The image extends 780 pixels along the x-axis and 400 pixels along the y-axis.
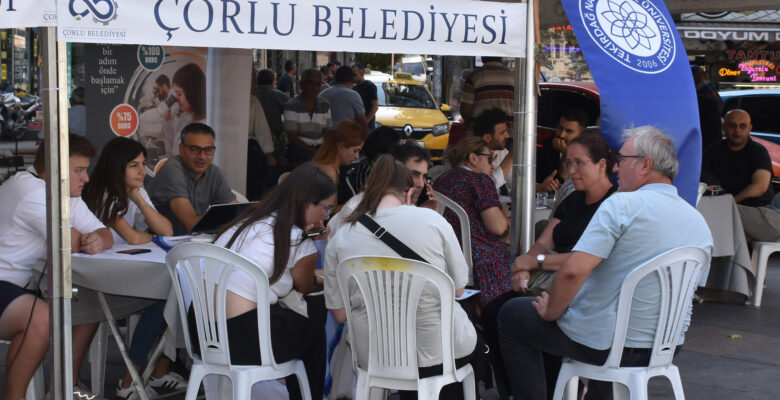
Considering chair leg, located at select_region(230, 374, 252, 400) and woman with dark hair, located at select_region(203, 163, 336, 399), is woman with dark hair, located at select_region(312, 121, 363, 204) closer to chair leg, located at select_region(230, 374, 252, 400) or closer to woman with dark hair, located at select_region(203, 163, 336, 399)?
woman with dark hair, located at select_region(203, 163, 336, 399)

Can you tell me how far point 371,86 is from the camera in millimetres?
12852

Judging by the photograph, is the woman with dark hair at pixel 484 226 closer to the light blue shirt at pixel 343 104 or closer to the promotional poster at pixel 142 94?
the promotional poster at pixel 142 94

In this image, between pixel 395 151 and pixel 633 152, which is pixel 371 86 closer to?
pixel 395 151

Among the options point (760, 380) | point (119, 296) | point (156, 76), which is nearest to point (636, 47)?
point (760, 380)

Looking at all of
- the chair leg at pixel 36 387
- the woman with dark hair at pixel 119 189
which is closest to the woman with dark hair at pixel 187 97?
the woman with dark hair at pixel 119 189

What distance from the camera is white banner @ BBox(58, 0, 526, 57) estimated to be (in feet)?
11.2

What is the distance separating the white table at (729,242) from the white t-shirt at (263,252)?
4095 mm

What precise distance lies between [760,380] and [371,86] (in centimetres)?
852

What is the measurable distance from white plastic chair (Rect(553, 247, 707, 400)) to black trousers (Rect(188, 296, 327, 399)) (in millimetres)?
1066

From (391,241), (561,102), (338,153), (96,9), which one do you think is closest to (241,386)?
(391,241)

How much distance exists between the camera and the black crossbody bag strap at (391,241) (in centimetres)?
350

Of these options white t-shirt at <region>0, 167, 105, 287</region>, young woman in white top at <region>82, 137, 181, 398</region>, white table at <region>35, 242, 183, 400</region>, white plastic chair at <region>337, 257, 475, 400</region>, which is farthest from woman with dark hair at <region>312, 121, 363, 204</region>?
white plastic chair at <region>337, 257, 475, 400</region>

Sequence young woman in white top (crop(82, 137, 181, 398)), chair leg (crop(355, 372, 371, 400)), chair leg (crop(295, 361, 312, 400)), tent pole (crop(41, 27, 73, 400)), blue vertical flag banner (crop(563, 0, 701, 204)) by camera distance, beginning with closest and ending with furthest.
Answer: tent pole (crop(41, 27, 73, 400)) < chair leg (crop(355, 372, 371, 400)) < chair leg (crop(295, 361, 312, 400)) < blue vertical flag banner (crop(563, 0, 701, 204)) < young woman in white top (crop(82, 137, 181, 398))

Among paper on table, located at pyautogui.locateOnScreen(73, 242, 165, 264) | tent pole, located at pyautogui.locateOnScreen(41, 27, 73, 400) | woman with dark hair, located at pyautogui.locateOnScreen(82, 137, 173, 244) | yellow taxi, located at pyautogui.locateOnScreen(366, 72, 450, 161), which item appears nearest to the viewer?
tent pole, located at pyautogui.locateOnScreen(41, 27, 73, 400)
